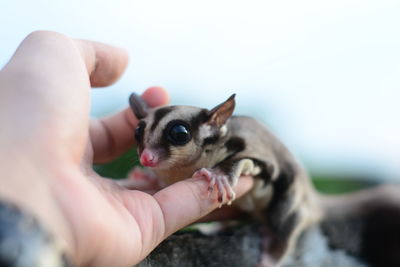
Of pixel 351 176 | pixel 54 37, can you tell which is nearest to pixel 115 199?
pixel 54 37

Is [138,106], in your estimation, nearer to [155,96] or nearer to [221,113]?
[155,96]

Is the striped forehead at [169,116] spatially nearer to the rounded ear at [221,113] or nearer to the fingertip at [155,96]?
the rounded ear at [221,113]

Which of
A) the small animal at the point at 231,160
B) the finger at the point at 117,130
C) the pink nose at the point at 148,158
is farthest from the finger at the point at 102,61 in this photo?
the pink nose at the point at 148,158

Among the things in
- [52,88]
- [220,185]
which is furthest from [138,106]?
[52,88]

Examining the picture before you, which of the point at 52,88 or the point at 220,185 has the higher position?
the point at 52,88

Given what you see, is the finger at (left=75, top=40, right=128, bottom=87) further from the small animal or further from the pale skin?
the small animal
